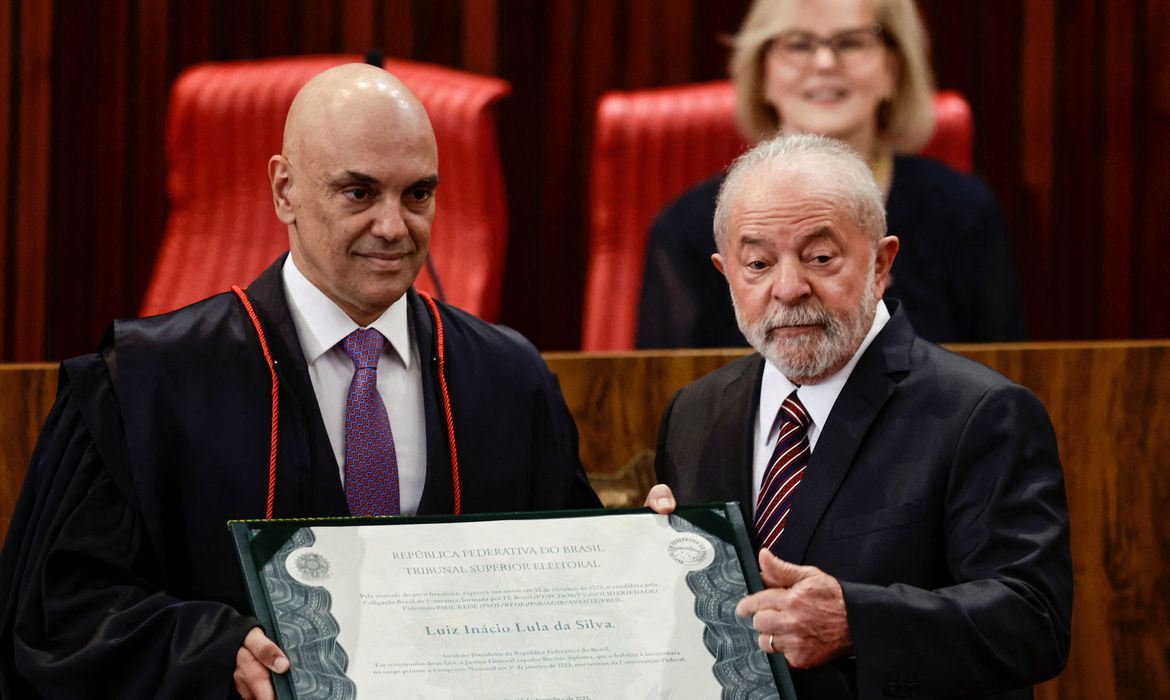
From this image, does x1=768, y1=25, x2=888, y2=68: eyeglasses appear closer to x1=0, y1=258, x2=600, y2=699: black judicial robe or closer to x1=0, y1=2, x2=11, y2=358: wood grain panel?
x1=0, y1=258, x2=600, y2=699: black judicial robe

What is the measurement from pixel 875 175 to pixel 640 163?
777 mm

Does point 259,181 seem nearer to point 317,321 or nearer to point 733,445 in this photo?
point 317,321

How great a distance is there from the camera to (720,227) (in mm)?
2260

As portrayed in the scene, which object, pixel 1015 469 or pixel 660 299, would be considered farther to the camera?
pixel 660 299

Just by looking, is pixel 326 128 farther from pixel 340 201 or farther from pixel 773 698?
pixel 773 698

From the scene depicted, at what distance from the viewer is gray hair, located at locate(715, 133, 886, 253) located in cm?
215

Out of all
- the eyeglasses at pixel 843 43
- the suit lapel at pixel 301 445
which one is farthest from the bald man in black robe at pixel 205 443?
the eyeglasses at pixel 843 43

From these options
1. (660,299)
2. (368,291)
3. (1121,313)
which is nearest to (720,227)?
(368,291)

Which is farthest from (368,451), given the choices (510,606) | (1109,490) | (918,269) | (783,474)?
(918,269)

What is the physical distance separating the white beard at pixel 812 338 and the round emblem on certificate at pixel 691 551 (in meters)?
0.32

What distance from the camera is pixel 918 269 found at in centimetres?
336

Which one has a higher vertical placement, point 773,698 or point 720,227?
point 720,227

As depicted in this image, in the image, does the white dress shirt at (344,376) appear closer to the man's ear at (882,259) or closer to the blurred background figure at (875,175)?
the man's ear at (882,259)

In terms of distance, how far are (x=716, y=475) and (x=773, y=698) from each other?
43 centimetres
